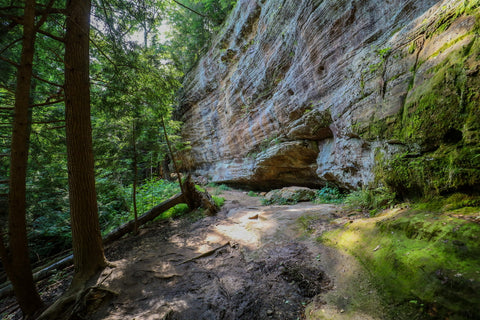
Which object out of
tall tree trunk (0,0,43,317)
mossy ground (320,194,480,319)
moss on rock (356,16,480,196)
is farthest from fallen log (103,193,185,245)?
moss on rock (356,16,480,196)

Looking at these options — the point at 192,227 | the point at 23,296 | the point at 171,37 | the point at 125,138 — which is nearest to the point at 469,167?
the point at 192,227

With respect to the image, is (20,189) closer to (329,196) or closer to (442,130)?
(442,130)

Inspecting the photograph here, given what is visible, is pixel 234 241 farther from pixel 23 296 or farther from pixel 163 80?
pixel 163 80

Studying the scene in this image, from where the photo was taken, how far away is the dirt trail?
256 cm

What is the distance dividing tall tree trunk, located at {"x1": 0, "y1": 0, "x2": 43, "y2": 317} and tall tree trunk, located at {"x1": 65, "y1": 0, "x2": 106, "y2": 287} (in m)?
0.56

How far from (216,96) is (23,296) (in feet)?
52.8

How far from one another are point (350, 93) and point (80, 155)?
7.85m

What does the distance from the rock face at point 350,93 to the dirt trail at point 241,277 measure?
2.32 m

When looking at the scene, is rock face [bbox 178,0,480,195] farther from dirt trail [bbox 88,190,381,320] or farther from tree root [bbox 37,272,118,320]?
tree root [bbox 37,272,118,320]

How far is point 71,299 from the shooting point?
10.4 ft

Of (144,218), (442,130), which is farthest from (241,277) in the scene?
(144,218)


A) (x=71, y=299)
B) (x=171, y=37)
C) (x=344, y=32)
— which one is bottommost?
(x=71, y=299)

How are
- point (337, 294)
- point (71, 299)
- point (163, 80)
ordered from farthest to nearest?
point (163, 80) → point (71, 299) → point (337, 294)

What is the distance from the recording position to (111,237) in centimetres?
652
